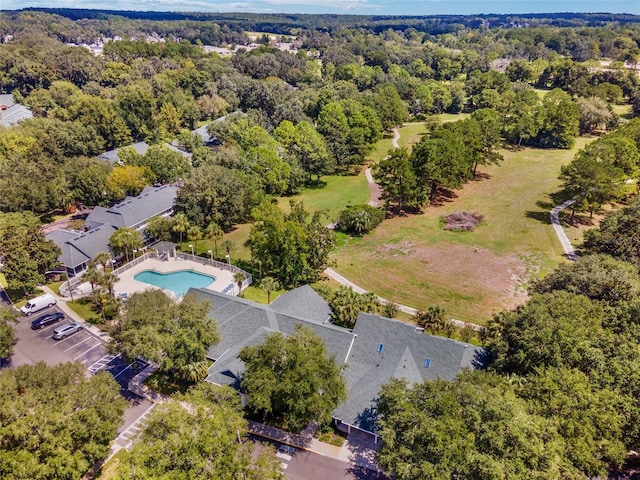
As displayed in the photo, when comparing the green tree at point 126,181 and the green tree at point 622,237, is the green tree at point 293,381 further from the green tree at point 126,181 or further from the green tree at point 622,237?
the green tree at point 126,181

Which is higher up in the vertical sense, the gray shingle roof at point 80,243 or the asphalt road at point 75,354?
the gray shingle roof at point 80,243

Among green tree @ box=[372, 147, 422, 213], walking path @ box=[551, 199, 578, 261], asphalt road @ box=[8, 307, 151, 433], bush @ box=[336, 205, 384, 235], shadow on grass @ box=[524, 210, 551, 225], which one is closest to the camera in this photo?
asphalt road @ box=[8, 307, 151, 433]

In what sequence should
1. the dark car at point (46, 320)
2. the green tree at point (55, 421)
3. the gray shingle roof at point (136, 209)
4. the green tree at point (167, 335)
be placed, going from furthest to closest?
the gray shingle roof at point (136, 209) < the dark car at point (46, 320) < the green tree at point (167, 335) < the green tree at point (55, 421)

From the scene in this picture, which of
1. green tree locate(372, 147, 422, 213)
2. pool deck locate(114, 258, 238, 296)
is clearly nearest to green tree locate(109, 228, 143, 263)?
pool deck locate(114, 258, 238, 296)

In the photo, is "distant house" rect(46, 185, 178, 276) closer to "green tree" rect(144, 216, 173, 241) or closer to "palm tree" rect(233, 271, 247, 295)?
"green tree" rect(144, 216, 173, 241)

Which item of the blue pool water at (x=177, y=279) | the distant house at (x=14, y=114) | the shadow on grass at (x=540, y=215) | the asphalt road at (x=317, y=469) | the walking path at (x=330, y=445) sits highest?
the distant house at (x=14, y=114)

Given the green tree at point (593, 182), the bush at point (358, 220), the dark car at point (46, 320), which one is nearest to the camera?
the dark car at point (46, 320)

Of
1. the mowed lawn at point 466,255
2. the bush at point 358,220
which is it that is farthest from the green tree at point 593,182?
the bush at point 358,220
